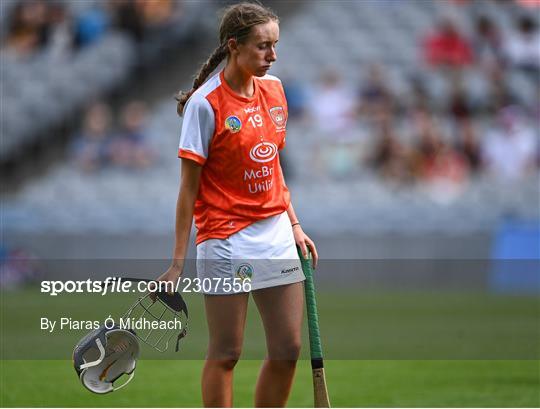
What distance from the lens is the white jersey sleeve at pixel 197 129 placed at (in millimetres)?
6039

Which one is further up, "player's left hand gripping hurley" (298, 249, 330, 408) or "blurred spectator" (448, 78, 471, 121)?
"blurred spectator" (448, 78, 471, 121)

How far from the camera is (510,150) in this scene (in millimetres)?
19672

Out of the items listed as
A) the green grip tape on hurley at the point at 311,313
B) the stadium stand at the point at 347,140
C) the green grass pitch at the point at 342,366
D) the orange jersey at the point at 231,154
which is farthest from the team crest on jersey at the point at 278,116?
the stadium stand at the point at 347,140

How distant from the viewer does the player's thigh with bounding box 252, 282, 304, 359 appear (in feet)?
20.4

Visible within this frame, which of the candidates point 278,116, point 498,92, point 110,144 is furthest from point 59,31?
point 278,116

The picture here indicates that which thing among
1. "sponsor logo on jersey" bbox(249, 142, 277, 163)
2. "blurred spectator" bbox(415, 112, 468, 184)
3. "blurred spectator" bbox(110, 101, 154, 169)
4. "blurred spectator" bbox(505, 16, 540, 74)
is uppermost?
"blurred spectator" bbox(505, 16, 540, 74)

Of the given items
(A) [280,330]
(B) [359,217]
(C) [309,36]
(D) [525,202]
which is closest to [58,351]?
(A) [280,330]

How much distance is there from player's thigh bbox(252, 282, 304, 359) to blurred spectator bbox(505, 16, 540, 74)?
15.7 metres

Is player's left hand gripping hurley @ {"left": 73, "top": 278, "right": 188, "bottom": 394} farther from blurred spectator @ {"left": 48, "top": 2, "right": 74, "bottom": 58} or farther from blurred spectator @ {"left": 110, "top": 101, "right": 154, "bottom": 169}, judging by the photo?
blurred spectator @ {"left": 48, "top": 2, "right": 74, "bottom": 58}

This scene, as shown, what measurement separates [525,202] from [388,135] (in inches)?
95.3

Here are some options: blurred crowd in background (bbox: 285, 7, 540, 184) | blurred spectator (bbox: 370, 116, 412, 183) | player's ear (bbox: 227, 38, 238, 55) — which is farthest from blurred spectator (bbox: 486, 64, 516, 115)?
player's ear (bbox: 227, 38, 238, 55)

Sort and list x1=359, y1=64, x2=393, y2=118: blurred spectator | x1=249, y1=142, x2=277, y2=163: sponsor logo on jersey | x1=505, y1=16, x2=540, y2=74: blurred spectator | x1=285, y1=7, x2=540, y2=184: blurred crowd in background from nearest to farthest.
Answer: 1. x1=249, y1=142, x2=277, y2=163: sponsor logo on jersey
2. x1=285, y1=7, x2=540, y2=184: blurred crowd in background
3. x1=359, y1=64, x2=393, y2=118: blurred spectator
4. x1=505, y1=16, x2=540, y2=74: blurred spectator

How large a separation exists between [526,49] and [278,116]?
1572cm

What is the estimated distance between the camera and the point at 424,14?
22516 millimetres
